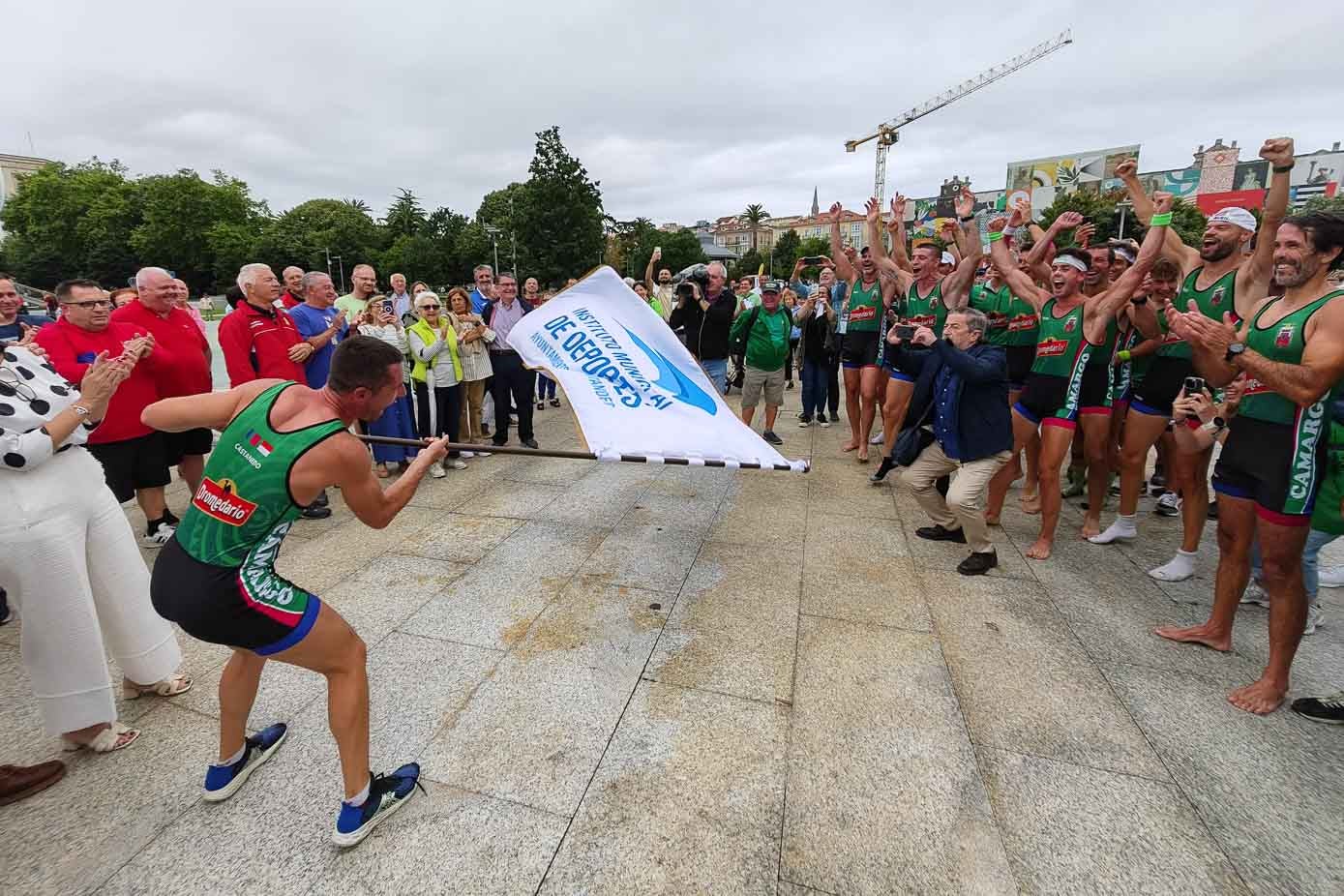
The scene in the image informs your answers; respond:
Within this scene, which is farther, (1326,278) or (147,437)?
(147,437)

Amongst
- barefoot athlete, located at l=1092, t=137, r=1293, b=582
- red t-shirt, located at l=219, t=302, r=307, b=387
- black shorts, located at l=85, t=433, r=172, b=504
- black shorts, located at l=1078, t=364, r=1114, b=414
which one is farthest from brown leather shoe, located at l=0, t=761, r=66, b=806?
black shorts, located at l=1078, t=364, r=1114, b=414

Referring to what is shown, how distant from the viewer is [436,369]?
6230 mm

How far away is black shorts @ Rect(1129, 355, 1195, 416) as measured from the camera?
162 inches

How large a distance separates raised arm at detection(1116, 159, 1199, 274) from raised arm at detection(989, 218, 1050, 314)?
0.84 m

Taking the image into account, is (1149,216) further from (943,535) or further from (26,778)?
(26,778)

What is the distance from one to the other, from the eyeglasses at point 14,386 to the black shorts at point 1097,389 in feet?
19.5

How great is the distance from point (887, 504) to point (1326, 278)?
3108 millimetres

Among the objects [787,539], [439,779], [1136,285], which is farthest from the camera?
[787,539]

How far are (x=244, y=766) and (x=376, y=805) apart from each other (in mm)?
647

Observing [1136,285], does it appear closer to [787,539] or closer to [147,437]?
[787,539]

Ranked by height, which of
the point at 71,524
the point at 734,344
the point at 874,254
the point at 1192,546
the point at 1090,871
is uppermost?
the point at 874,254

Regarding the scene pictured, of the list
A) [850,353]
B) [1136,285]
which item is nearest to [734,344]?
[850,353]

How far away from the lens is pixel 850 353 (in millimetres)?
6754

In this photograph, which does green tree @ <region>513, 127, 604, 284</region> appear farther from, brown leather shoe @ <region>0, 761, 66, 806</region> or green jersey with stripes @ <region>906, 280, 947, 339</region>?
brown leather shoe @ <region>0, 761, 66, 806</region>
